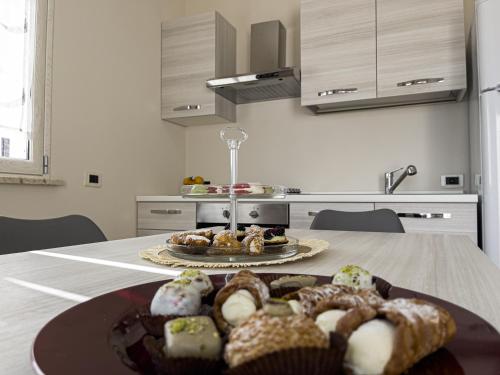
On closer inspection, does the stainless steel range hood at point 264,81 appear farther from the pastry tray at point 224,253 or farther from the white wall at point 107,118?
the pastry tray at point 224,253

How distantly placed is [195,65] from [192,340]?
310cm

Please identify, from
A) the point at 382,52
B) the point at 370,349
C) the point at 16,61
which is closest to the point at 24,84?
the point at 16,61

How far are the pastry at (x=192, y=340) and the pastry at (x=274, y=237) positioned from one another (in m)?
0.59

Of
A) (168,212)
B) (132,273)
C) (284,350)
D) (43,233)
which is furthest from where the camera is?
(168,212)

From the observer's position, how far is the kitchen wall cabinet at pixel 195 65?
10.1 ft

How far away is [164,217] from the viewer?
2918 mm

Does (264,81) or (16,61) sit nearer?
(16,61)

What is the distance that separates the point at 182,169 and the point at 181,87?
0.81 m

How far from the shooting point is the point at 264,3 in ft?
11.1

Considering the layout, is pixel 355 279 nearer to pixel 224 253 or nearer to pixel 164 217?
pixel 224 253

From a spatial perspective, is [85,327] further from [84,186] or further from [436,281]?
[84,186]

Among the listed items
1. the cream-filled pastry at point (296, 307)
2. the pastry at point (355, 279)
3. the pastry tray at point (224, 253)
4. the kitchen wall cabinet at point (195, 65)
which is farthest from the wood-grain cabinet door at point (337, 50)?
the cream-filled pastry at point (296, 307)

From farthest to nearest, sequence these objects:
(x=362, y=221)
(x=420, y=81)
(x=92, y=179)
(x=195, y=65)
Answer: (x=195, y=65) < (x=92, y=179) < (x=420, y=81) < (x=362, y=221)

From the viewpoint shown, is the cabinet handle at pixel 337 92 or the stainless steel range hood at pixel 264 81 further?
the stainless steel range hood at pixel 264 81
